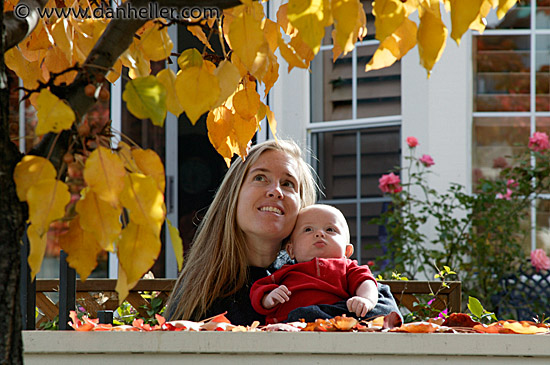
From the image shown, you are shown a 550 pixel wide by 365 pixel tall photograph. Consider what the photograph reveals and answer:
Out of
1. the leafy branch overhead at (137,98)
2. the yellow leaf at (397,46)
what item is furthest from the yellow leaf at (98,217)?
the yellow leaf at (397,46)

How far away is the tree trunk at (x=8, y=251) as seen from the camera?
0.85 meters

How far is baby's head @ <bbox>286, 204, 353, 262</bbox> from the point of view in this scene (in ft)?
7.38

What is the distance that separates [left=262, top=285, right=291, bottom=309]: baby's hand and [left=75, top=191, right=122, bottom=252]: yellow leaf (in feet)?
4.04

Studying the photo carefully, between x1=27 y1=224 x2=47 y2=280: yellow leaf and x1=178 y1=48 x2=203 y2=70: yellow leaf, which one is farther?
x1=178 y1=48 x2=203 y2=70: yellow leaf

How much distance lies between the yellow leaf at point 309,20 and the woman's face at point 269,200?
1427 millimetres

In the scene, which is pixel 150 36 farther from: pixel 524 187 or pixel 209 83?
pixel 524 187

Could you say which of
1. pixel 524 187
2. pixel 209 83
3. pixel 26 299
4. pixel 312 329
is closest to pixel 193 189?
pixel 524 187

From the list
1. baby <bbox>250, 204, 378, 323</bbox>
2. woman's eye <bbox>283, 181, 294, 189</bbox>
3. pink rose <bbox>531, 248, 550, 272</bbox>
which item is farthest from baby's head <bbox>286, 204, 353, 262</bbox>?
pink rose <bbox>531, 248, 550, 272</bbox>

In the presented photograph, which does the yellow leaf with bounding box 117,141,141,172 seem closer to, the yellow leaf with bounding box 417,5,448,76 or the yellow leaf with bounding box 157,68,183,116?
the yellow leaf with bounding box 157,68,183,116

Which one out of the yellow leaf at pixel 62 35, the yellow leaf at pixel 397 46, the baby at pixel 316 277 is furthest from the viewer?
the baby at pixel 316 277

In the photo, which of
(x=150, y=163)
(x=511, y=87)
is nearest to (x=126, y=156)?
(x=150, y=163)

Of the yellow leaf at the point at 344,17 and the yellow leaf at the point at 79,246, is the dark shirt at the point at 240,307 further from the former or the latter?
the yellow leaf at the point at 344,17

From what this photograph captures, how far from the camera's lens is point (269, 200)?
2.29 metres

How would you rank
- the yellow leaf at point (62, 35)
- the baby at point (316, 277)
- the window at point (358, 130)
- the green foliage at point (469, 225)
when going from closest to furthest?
the yellow leaf at point (62, 35)
the baby at point (316, 277)
the green foliage at point (469, 225)
the window at point (358, 130)
